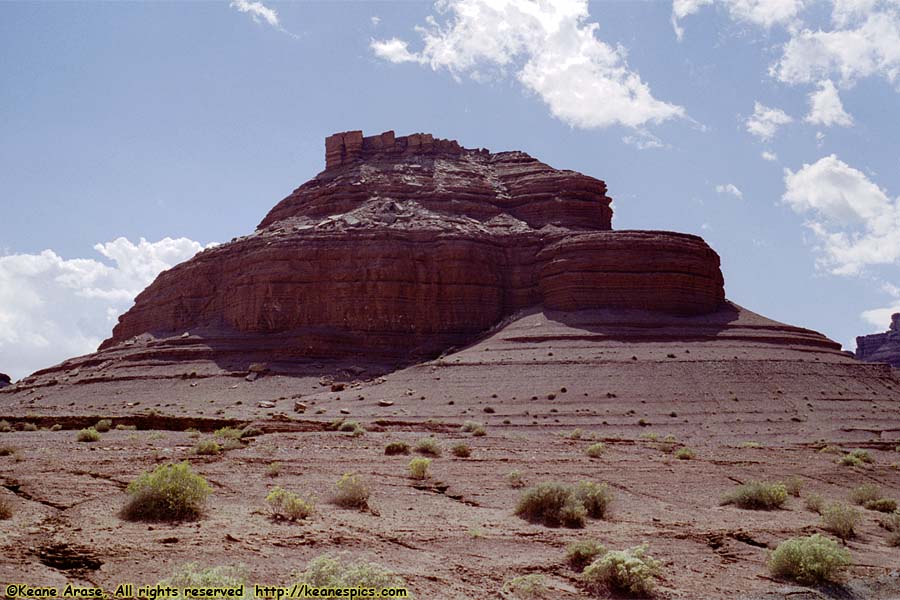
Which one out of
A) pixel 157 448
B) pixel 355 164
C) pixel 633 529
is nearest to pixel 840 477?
pixel 633 529

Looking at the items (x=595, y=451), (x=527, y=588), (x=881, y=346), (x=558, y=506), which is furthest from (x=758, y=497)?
(x=881, y=346)

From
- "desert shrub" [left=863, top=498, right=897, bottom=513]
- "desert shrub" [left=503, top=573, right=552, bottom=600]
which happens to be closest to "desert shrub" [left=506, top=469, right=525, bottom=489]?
"desert shrub" [left=503, top=573, right=552, bottom=600]

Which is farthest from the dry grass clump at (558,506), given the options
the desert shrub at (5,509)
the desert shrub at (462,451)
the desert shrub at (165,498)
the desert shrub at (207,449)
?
the desert shrub at (207,449)

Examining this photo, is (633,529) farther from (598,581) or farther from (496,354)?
(496,354)

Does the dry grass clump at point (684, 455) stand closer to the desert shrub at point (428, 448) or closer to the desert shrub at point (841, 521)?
the desert shrub at point (428, 448)

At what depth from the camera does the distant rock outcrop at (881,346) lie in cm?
11039

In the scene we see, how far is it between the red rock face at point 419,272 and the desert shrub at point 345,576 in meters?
49.7

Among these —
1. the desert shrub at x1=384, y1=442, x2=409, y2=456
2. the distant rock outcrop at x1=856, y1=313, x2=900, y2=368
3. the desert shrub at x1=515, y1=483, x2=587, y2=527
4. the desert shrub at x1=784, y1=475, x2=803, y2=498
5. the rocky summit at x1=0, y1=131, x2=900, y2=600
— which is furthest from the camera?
the distant rock outcrop at x1=856, y1=313, x2=900, y2=368

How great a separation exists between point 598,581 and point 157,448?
1383 centimetres

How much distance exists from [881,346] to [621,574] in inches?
4828

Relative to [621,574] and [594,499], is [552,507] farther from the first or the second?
[621,574]

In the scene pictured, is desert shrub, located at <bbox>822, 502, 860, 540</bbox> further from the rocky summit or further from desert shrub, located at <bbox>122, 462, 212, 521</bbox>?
desert shrub, located at <bbox>122, 462, 212, 521</bbox>

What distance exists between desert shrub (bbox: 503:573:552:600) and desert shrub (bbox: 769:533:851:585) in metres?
4.40

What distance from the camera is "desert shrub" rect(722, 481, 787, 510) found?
17500 millimetres
